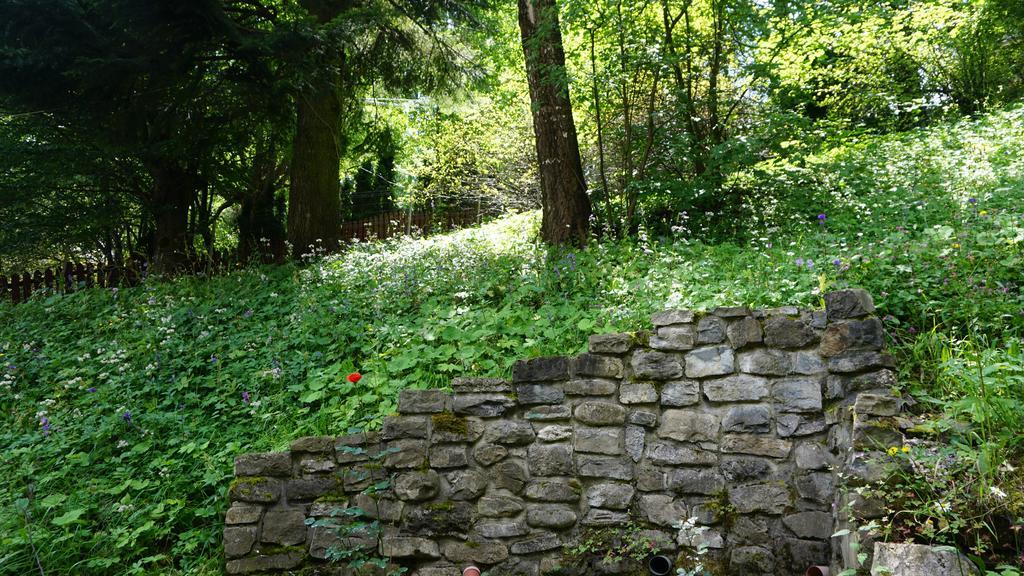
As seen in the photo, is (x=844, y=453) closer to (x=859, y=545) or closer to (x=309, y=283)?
(x=859, y=545)

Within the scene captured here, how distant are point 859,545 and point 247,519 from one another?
3.37 metres

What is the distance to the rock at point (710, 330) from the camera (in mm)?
3719

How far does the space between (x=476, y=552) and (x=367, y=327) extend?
7.15 feet

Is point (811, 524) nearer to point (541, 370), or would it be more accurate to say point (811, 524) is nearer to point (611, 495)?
point (611, 495)

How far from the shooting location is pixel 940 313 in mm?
3807

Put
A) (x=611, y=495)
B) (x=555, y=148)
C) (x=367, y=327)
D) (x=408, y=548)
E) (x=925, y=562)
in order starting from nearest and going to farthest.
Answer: (x=925, y=562) → (x=611, y=495) → (x=408, y=548) → (x=367, y=327) → (x=555, y=148)

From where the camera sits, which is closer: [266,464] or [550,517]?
[550,517]

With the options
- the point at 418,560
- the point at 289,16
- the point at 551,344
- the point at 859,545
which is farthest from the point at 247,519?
the point at 289,16

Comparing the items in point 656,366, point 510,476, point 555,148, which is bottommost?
point 510,476

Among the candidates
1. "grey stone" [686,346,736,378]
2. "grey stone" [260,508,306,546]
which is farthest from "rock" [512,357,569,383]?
"grey stone" [260,508,306,546]

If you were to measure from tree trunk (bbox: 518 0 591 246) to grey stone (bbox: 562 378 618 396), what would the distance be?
308 centimetres

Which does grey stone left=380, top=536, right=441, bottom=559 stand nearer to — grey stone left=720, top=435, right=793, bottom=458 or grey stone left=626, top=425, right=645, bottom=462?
grey stone left=626, top=425, right=645, bottom=462

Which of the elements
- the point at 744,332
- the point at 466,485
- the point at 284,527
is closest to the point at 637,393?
the point at 744,332

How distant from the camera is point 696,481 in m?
3.66
